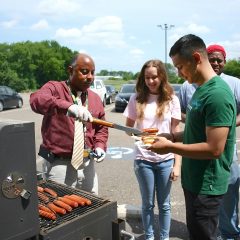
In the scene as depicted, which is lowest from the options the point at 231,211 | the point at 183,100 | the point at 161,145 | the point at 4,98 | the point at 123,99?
the point at 231,211

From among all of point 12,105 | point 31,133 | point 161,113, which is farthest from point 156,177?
point 12,105

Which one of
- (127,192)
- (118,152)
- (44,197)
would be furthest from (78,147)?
(118,152)

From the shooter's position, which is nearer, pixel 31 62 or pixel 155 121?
pixel 155 121

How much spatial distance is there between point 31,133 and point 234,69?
4835cm

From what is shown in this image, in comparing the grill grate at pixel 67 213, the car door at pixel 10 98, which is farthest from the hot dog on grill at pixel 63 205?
the car door at pixel 10 98

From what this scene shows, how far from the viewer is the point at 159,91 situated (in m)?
3.49

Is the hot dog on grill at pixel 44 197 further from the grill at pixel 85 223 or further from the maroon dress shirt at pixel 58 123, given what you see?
the maroon dress shirt at pixel 58 123

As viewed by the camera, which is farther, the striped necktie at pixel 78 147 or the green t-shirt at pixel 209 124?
the striped necktie at pixel 78 147

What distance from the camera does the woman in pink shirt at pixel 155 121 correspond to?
340cm

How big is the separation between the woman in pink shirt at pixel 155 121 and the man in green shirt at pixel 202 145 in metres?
0.98

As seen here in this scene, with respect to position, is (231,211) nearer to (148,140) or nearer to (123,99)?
(148,140)

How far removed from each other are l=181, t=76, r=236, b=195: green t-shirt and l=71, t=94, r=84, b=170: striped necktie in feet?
3.05

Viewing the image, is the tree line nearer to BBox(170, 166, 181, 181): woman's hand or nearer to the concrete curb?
the concrete curb

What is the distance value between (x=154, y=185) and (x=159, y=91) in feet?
3.00
